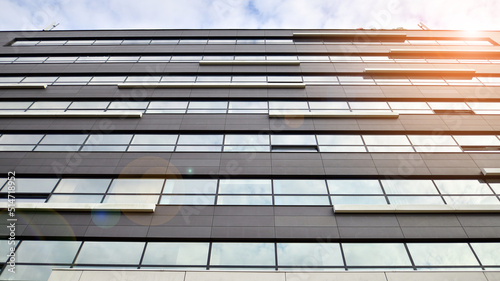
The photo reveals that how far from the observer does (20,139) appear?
16.6 m

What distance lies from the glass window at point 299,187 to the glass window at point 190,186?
3.39m

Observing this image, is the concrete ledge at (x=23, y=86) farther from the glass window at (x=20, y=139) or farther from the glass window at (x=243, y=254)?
the glass window at (x=243, y=254)

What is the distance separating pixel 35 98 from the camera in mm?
19594

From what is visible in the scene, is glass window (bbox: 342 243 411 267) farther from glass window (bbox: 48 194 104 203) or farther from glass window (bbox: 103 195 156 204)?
glass window (bbox: 48 194 104 203)

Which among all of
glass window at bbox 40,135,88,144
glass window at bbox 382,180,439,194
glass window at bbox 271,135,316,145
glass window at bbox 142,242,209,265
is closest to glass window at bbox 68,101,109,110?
glass window at bbox 40,135,88,144

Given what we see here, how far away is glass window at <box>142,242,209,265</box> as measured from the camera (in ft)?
35.5

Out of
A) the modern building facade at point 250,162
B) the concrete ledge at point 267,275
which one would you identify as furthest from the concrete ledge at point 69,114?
the concrete ledge at point 267,275

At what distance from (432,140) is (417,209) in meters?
6.54

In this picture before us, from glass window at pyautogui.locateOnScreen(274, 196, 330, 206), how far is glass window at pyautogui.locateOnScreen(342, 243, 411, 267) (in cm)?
229

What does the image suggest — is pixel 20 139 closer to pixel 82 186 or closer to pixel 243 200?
pixel 82 186

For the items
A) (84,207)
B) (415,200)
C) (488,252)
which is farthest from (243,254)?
(488,252)

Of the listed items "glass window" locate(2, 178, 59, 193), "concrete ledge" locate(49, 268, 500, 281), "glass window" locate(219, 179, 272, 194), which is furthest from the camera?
"glass window" locate(2, 178, 59, 193)

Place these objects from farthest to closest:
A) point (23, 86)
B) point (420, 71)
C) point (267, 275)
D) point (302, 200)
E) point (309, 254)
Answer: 1. point (420, 71)
2. point (23, 86)
3. point (302, 200)
4. point (309, 254)
5. point (267, 275)

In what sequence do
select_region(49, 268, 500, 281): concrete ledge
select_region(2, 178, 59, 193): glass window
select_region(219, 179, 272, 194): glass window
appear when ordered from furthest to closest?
select_region(2, 178, 59, 193): glass window
select_region(219, 179, 272, 194): glass window
select_region(49, 268, 500, 281): concrete ledge
